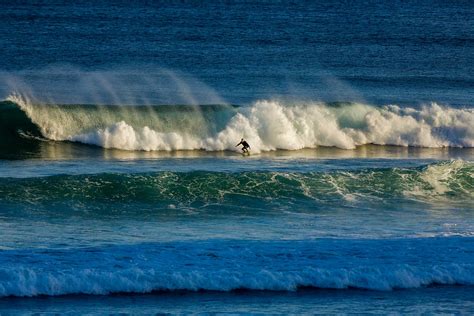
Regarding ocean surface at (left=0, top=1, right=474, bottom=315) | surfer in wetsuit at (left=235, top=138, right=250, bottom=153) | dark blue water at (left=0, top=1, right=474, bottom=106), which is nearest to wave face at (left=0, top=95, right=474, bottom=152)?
ocean surface at (left=0, top=1, right=474, bottom=315)

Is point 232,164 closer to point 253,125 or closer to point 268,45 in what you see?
point 253,125

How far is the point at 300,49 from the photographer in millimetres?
49156

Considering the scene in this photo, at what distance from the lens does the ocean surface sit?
19797 mm

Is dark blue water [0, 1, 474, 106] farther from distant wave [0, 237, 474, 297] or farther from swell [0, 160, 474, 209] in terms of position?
distant wave [0, 237, 474, 297]

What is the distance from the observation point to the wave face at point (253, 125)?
108 ft

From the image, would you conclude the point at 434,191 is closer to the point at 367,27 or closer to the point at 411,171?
the point at 411,171

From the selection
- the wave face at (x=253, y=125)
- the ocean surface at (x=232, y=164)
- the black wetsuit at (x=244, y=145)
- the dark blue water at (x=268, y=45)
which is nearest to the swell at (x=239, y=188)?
the ocean surface at (x=232, y=164)

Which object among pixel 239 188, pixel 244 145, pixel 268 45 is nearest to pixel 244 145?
pixel 244 145

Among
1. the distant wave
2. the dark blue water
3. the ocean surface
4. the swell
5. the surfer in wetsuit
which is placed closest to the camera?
the distant wave

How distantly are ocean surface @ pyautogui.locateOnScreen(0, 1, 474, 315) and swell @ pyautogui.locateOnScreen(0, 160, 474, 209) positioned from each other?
0.06 meters

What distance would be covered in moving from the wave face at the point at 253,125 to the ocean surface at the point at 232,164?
7 cm

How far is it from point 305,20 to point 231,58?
12.4 meters

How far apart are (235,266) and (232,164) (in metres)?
9.45

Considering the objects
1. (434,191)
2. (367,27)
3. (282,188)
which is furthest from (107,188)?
(367,27)
